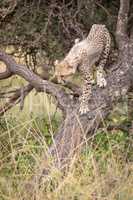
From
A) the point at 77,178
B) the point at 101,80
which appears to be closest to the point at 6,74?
the point at 101,80

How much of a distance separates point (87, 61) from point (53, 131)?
4.94 ft

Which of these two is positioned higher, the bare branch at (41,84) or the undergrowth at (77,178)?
the bare branch at (41,84)

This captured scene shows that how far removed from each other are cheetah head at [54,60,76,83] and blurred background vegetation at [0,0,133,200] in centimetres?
26

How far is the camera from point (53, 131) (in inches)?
259

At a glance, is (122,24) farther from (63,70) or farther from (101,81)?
(63,70)

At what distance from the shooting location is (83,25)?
661 centimetres

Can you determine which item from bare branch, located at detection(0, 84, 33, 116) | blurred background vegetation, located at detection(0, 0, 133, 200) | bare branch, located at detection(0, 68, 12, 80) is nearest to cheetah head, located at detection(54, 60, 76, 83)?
blurred background vegetation, located at detection(0, 0, 133, 200)

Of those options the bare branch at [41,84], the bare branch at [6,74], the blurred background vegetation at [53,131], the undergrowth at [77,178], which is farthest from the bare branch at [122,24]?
the bare branch at [6,74]

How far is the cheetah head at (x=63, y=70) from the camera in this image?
5008 mm

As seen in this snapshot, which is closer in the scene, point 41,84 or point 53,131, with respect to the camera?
point 41,84

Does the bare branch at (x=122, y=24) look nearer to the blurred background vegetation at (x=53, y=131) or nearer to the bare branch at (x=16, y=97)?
the blurred background vegetation at (x=53, y=131)

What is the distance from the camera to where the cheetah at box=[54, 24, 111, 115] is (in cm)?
506

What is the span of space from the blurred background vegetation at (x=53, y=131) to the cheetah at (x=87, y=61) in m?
0.29

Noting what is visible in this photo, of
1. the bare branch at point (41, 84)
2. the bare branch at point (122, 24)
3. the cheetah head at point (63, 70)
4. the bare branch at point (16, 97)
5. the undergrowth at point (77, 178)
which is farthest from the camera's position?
the bare branch at point (16, 97)
